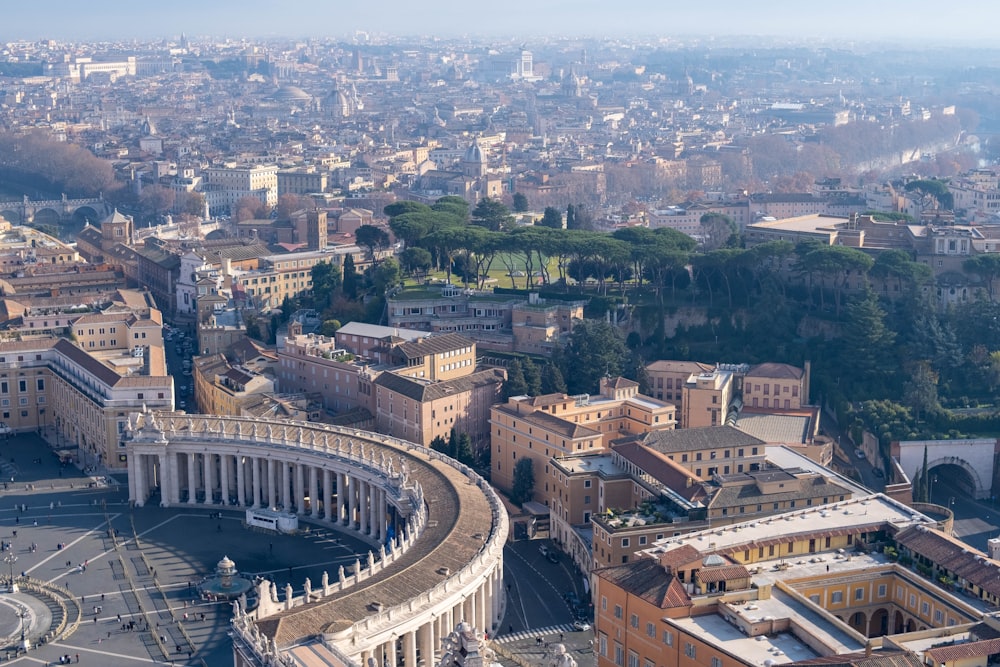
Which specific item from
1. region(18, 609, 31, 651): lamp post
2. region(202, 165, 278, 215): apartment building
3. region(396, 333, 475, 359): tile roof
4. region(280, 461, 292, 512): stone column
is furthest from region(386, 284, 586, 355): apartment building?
region(202, 165, 278, 215): apartment building

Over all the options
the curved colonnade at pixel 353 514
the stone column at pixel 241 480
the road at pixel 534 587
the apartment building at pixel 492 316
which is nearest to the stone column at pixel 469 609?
the curved colonnade at pixel 353 514

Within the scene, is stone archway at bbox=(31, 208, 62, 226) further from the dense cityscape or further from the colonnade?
the colonnade

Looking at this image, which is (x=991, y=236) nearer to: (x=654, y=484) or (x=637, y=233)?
(x=637, y=233)

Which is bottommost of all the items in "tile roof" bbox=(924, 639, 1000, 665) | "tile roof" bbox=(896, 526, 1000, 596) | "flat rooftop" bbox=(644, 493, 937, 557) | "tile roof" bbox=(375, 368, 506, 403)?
"tile roof" bbox=(375, 368, 506, 403)

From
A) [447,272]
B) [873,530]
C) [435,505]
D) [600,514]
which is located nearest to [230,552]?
[435,505]

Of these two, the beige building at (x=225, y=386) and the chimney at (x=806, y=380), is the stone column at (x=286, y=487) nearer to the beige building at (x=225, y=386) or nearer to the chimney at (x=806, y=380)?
the beige building at (x=225, y=386)

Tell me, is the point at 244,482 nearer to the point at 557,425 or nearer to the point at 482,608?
the point at 557,425
